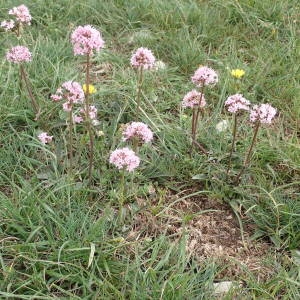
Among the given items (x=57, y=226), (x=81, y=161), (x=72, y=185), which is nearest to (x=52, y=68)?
(x=81, y=161)

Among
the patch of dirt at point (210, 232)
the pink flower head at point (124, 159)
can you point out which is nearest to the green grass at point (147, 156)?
the patch of dirt at point (210, 232)

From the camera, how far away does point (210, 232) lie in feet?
7.95

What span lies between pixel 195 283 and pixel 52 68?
5.86 feet

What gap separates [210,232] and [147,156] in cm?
59

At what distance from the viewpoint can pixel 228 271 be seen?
2215mm

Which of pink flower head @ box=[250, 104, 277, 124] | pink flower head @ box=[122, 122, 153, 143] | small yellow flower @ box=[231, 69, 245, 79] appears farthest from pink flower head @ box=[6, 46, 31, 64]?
small yellow flower @ box=[231, 69, 245, 79]

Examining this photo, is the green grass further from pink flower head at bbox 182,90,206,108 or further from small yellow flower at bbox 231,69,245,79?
pink flower head at bbox 182,90,206,108

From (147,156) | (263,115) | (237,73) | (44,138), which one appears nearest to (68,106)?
(44,138)

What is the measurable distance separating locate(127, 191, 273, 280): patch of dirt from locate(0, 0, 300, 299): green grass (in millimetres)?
43

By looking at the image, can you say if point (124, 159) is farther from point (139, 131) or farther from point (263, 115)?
point (263, 115)

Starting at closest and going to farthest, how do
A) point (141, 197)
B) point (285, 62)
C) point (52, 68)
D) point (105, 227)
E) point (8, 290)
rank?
point (8, 290) < point (105, 227) < point (141, 197) < point (52, 68) < point (285, 62)

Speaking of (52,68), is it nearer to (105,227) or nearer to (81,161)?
(81,161)

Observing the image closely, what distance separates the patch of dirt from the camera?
226 centimetres

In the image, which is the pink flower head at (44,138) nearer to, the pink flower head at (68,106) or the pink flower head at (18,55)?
the pink flower head at (68,106)
